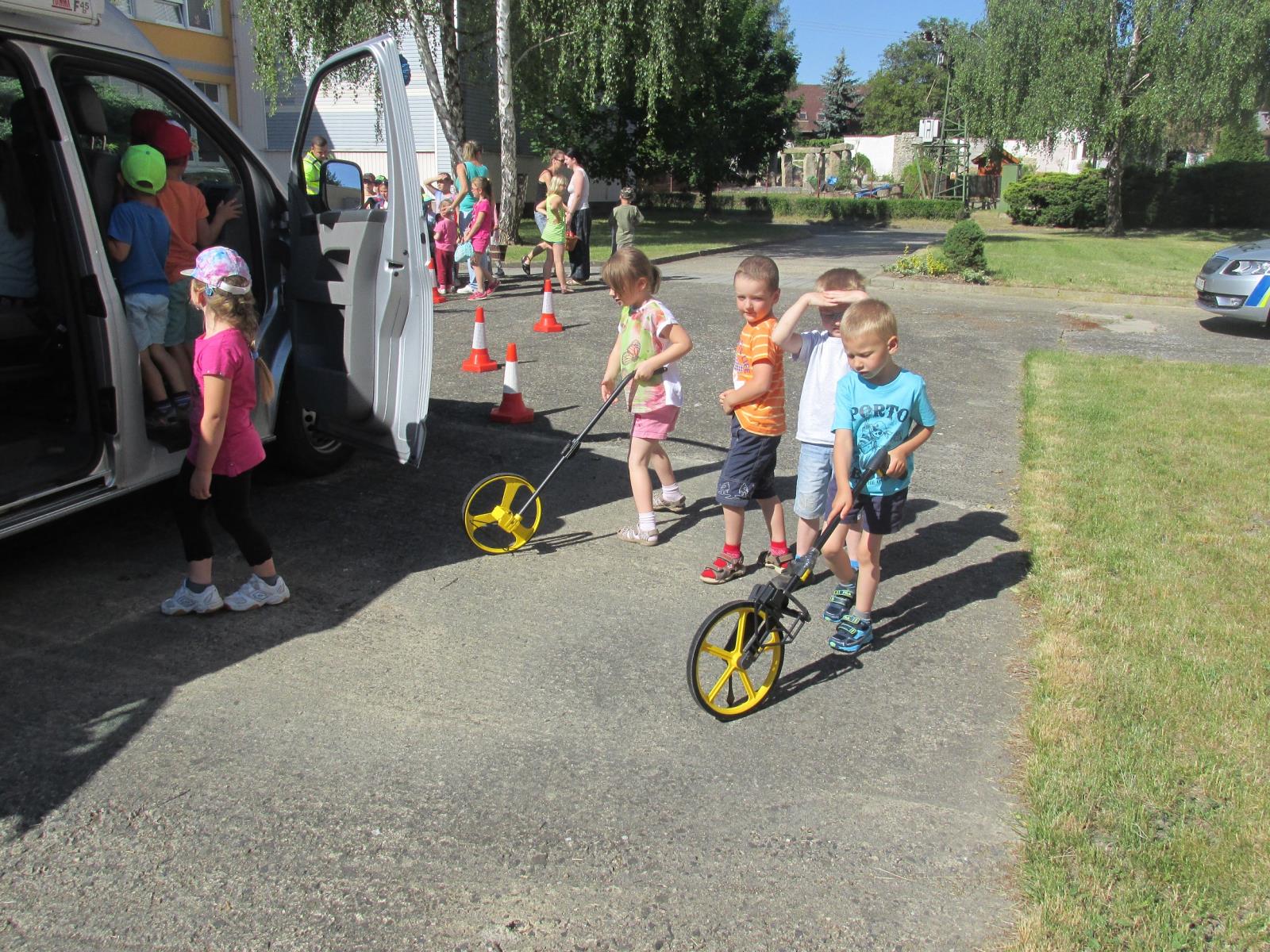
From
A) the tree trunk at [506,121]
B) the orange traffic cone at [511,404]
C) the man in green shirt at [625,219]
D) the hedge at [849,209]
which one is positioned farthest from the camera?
the hedge at [849,209]

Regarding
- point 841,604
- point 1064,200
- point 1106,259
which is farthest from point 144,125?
point 1064,200

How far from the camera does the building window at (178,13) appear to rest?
23469mm

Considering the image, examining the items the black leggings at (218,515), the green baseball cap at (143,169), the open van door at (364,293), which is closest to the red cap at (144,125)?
the green baseball cap at (143,169)

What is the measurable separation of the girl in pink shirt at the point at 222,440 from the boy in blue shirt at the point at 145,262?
49cm

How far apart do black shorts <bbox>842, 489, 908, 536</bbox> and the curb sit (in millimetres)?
12432

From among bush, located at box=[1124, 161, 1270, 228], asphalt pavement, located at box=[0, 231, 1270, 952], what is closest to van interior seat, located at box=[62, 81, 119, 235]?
asphalt pavement, located at box=[0, 231, 1270, 952]

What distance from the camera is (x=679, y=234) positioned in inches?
1133

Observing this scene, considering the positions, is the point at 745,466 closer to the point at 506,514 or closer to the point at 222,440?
the point at 506,514

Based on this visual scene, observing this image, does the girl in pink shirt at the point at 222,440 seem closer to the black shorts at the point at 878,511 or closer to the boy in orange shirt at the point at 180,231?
the boy in orange shirt at the point at 180,231

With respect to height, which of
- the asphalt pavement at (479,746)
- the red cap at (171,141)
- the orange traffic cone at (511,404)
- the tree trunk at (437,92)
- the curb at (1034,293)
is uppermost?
the tree trunk at (437,92)

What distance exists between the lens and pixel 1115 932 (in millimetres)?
2572

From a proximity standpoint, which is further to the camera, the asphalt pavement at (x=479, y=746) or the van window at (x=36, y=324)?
the van window at (x=36, y=324)

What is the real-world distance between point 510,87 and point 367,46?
1532cm

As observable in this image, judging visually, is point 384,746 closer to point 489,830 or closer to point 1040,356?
point 489,830
